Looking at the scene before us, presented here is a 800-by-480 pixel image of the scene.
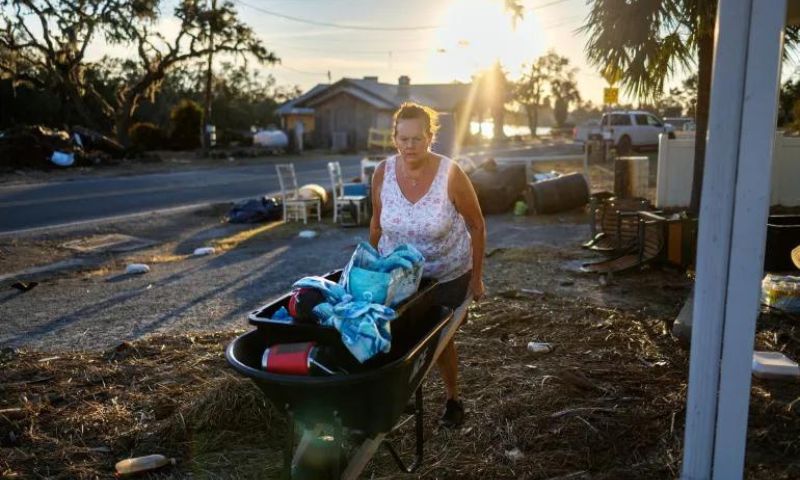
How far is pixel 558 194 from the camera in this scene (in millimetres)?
13023

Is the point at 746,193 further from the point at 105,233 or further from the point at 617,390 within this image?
the point at 105,233

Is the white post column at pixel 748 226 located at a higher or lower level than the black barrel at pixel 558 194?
higher

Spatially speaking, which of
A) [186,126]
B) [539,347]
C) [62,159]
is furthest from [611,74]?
[186,126]

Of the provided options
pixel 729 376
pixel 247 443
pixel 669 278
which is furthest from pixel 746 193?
pixel 669 278

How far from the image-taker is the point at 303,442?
2.80 meters

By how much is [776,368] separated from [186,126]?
36.3m

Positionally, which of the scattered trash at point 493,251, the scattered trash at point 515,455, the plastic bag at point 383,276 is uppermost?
the plastic bag at point 383,276

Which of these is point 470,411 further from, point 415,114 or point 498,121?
point 498,121

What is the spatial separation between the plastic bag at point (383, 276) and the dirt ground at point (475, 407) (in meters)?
1.09

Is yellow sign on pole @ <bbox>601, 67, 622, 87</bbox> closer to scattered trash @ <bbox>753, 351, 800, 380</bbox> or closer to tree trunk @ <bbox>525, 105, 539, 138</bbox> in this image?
scattered trash @ <bbox>753, 351, 800, 380</bbox>

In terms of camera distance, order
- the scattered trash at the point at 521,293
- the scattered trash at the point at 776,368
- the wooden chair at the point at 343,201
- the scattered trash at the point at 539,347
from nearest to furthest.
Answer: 1. the scattered trash at the point at 776,368
2. the scattered trash at the point at 539,347
3. the scattered trash at the point at 521,293
4. the wooden chair at the point at 343,201

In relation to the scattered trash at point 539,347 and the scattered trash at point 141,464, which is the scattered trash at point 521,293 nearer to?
the scattered trash at point 539,347

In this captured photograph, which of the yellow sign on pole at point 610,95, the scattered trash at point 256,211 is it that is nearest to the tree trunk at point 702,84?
the scattered trash at point 256,211

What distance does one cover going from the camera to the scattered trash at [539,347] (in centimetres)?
494
